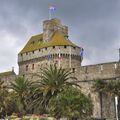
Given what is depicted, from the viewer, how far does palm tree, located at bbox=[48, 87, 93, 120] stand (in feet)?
104

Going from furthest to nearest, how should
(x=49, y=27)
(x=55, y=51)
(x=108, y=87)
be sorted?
(x=49, y=27) → (x=55, y=51) → (x=108, y=87)

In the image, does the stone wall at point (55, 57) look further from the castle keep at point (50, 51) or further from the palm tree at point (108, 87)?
the palm tree at point (108, 87)

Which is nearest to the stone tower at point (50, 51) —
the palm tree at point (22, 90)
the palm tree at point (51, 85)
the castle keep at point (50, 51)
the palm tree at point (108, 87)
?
the castle keep at point (50, 51)

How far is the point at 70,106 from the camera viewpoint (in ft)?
105

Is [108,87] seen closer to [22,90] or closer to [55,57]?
[22,90]

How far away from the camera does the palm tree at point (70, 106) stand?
104 ft

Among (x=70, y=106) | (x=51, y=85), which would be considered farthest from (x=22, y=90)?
(x=70, y=106)

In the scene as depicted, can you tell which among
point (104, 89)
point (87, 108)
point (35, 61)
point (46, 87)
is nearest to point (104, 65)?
point (104, 89)

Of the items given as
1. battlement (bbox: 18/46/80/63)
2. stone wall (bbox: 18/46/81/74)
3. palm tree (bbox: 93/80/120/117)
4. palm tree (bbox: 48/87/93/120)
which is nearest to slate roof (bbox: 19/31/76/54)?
battlement (bbox: 18/46/80/63)

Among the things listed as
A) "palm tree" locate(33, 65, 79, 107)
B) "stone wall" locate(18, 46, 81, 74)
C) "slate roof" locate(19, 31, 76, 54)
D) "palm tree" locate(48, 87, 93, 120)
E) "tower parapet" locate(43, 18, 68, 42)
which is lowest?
"palm tree" locate(48, 87, 93, 120)

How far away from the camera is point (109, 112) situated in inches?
1656

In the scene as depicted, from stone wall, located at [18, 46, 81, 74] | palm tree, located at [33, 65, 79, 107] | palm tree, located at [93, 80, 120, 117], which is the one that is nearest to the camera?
palm tree, located at [33, 65, 79, 107]

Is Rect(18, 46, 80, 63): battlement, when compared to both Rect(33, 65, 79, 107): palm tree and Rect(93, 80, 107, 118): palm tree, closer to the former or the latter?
Rect(93, 80, 107, 118): palm tree

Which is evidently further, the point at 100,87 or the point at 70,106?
the point at 100,87
